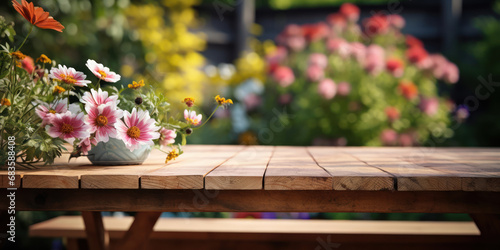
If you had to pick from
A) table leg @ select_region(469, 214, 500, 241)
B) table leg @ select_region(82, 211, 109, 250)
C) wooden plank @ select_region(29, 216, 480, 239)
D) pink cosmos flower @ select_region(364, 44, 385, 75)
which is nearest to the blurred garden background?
pink cosmos flower @ select_region(364, 44, 385, 75)

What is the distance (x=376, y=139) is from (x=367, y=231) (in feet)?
5.66

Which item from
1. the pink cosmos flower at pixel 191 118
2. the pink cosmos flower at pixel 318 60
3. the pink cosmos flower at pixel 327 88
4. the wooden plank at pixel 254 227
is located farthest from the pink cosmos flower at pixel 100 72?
the pink cosmos flower at pixel 318 60

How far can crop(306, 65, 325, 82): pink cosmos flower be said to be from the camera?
11.2 feet

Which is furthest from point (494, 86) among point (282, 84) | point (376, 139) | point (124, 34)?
point (124, 34)

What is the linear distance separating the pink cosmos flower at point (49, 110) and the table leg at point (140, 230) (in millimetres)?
361

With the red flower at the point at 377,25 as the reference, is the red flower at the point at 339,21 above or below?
above

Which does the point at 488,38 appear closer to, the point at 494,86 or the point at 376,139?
the point at 494,86

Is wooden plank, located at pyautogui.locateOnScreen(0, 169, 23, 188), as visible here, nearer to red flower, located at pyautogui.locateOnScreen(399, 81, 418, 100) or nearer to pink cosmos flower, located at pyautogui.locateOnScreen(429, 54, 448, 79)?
red flower, located at pyautogui.locateOnScreen(399, 81, 418, 100)

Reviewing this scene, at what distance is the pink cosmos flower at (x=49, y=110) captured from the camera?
1.10 meters

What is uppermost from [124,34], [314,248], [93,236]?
[124,34]

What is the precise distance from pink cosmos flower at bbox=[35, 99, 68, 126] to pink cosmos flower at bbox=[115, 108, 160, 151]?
0.17 m

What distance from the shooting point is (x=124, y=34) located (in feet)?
9.95

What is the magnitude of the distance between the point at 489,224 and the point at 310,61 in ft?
7.38

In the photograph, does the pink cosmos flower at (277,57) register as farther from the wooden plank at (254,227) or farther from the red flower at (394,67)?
the wooden plank at (254,227)
